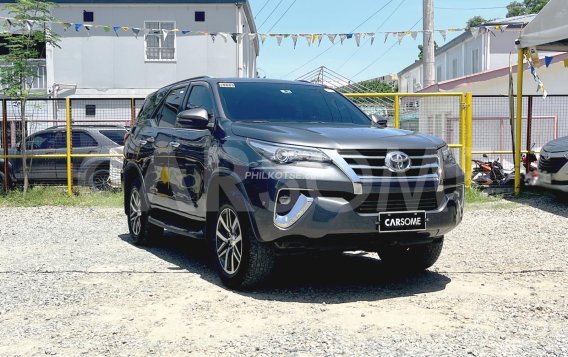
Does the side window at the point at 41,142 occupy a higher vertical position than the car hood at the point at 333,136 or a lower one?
lower

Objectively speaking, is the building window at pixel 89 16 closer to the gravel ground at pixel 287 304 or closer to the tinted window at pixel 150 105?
the tinted window at pixel 150 105

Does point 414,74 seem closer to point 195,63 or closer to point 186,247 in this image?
point 195,63

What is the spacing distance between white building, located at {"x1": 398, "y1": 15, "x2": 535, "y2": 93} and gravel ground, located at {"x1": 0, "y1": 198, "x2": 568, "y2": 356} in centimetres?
2251

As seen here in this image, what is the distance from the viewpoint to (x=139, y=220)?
27.8 ft

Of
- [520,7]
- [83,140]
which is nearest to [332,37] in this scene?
[83,140]

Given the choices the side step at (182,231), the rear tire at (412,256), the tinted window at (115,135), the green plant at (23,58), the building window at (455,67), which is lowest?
the rear tire at (412,256)

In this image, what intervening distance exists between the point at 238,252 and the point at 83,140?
352 inches

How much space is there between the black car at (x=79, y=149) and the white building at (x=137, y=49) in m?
11.9

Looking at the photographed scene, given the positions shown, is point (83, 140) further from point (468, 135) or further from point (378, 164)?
point (378, 164)

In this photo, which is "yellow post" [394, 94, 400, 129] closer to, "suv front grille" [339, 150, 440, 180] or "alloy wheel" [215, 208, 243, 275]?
"suv front grille" [339, 150, 440, 180]

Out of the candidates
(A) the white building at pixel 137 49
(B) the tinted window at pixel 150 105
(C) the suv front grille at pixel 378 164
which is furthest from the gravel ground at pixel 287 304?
(A) the white building at pixel 137 49

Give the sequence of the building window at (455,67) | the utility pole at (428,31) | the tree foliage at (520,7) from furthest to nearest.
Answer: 1. the tree foliage at (520,7)
2. the building window at (455,67)
3. the utility pole at (428,31)

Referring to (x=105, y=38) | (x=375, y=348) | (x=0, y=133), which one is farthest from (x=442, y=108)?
(x=105, y=38)

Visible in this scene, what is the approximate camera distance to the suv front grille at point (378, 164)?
5.54m
